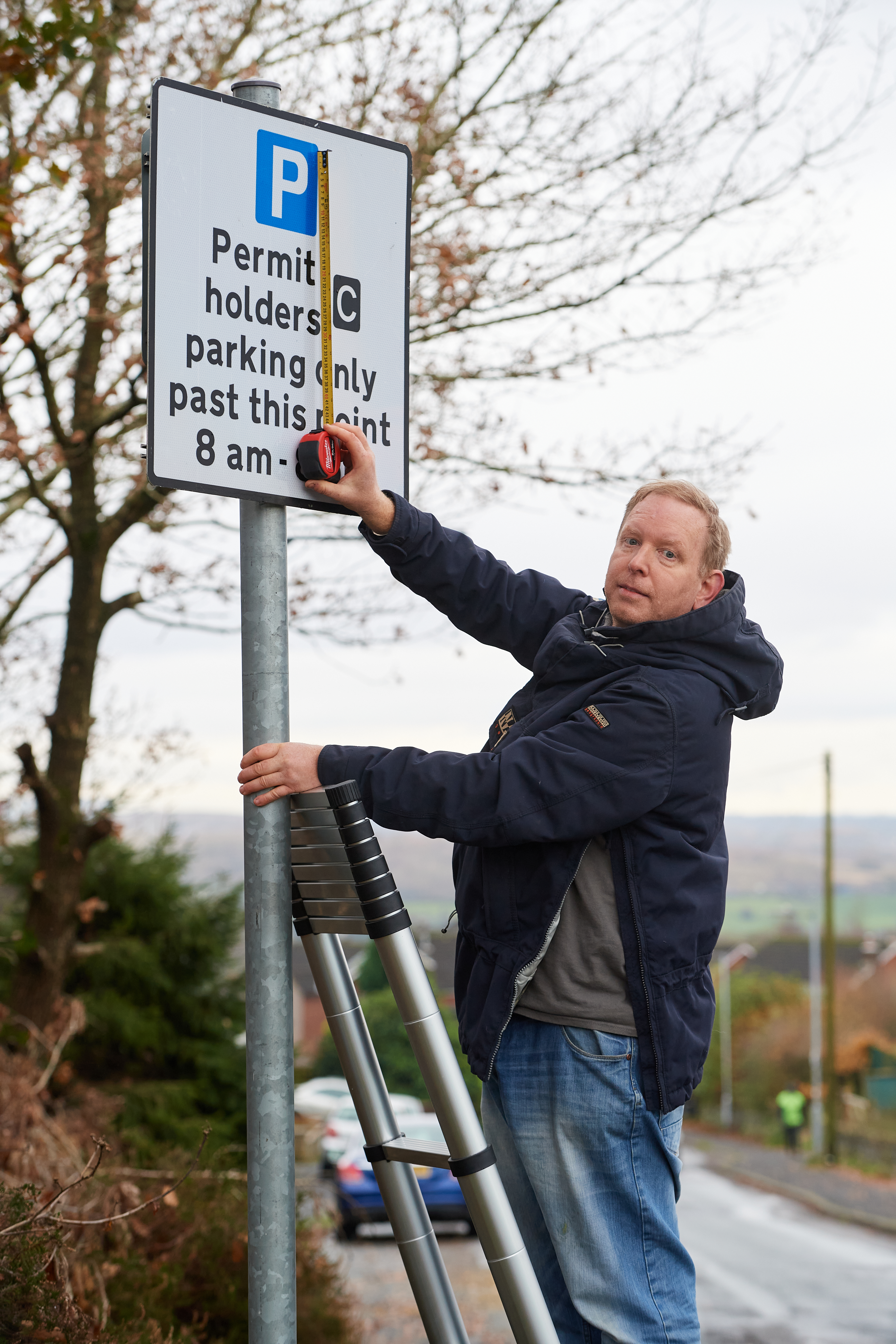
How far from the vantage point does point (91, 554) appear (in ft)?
23.4

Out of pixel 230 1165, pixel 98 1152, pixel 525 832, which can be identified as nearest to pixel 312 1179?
pixel 230 1165

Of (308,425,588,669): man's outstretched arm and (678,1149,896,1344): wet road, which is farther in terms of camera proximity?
(678,1149,896,1344): wet road

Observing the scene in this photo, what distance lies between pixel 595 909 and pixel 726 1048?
53722mm

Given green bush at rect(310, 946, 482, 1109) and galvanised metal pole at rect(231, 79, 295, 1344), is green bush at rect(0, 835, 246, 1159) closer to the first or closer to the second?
green bush at rect(310, 946, 482, 1109)

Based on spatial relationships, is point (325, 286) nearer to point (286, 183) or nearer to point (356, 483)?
point (286, 183)

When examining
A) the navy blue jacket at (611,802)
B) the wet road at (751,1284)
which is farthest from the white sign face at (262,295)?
the wet road at (751,1284)

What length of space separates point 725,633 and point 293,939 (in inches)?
35.5

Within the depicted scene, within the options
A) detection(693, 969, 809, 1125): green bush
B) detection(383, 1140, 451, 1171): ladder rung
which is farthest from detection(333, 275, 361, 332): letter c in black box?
detection(693, 969, 809, 1125): green bush

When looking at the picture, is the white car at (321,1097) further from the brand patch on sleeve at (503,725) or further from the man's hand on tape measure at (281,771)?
the man's hand on tape measure at (281,771)

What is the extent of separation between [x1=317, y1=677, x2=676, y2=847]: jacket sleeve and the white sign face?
480mm

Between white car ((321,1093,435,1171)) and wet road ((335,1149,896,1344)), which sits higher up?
white car ((321,1093,435,1171))

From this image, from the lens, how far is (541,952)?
2111mm

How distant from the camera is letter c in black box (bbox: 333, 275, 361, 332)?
2.22 meters

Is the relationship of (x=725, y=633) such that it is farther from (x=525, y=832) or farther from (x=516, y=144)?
(x=516, y=144)
